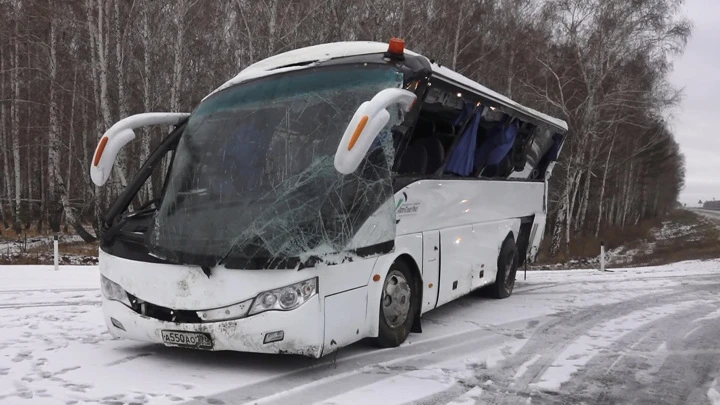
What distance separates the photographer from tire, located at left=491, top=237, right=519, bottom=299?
9688 millimetres

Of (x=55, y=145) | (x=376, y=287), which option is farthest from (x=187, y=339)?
(x=55, y=145)

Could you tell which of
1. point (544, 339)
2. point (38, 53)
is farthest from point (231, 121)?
point (38, 53)

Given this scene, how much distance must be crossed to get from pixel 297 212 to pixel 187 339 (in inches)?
53.0

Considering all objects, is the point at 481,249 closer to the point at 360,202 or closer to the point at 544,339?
the point at 544,339

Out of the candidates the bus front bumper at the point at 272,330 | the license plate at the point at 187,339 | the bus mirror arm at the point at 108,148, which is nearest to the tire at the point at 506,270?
the bus front bumper at the point at 272,330

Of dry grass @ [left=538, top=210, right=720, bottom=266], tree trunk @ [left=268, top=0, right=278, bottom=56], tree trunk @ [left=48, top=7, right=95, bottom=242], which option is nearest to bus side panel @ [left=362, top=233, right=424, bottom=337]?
dry grass @ [left=538, top=210, right=720, bottom=266]

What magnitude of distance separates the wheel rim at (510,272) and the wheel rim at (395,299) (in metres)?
3.93

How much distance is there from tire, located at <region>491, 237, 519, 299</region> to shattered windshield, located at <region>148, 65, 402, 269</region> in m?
4.43

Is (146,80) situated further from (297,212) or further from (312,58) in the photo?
(297,212)

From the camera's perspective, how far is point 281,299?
16.2 ft

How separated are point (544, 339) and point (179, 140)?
4.47m

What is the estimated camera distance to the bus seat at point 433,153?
686 cm

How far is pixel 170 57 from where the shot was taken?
964 inches

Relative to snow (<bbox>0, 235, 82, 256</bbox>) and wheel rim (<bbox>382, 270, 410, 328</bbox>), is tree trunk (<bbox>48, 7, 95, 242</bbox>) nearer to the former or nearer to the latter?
snow (<bbox>0, 235, 82, 256</bbox>)
